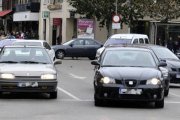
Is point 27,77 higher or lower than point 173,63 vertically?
higher

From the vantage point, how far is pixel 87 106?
1420 centimetres

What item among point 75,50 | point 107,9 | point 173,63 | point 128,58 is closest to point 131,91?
point 128,58

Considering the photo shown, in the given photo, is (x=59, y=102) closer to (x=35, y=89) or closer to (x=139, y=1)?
(x=35, y=89)

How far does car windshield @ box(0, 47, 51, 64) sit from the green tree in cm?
3245

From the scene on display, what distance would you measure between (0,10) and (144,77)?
78079 millimetres

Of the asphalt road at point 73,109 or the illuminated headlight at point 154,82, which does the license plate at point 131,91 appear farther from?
the asphalt road at point 73,109

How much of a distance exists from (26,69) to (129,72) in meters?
2.73

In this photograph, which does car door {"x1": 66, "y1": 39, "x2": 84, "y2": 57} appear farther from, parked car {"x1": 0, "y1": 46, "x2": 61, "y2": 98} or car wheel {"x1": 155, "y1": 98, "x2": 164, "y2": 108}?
car wheel {"x1": 155, "y1": 98, "x2": 164, "y2": 108}

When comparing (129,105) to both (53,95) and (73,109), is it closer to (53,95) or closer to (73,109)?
(73,109)

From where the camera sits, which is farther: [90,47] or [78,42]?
[78,42]

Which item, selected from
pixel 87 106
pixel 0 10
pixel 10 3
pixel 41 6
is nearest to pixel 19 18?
pixel 41 6

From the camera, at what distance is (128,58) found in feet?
48.6

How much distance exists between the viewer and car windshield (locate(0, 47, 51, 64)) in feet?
52.2

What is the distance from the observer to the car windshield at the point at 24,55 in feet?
52.2
